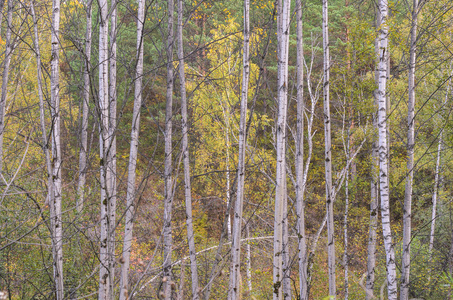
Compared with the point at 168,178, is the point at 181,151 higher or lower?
higher

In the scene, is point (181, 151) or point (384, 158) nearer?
point (181, 151)

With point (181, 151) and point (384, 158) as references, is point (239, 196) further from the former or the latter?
point (384, 158)

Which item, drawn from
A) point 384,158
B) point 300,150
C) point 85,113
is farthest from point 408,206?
point 85,113

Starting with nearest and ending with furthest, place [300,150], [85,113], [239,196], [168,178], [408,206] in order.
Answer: [239,196], [168,178], [300,150], [408,206], [85,113]

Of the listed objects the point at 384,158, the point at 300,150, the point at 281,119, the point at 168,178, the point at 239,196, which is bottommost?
the point at 239,196

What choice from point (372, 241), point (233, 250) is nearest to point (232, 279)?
point (233, 250)

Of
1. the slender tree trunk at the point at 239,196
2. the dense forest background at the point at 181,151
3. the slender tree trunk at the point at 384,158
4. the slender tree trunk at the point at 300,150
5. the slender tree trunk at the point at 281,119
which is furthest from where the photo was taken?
the slender tree trunk at the point at 384,158

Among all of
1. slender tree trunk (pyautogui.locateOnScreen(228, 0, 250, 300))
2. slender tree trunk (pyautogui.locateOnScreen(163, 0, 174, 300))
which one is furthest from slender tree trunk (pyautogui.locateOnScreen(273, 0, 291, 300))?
slender tree trunk (pyautogui.locateOnScreen(163, 0, 174, 300))

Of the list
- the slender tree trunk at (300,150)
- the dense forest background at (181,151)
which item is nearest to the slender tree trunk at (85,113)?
the dense forest background at (181,151)

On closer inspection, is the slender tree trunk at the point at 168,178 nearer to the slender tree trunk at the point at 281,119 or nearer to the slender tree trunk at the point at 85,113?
the slender tree trunk at the point at 85,113

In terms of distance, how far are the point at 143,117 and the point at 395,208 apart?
43.0ft

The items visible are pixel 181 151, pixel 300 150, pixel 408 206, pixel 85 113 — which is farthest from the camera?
pixel 85 113

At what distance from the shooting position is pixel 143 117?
57.3ft

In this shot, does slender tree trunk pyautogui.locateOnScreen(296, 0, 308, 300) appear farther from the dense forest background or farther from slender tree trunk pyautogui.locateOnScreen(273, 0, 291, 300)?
slender tree trunk pyautogui.locateOnScreen(273, 0, 291, 300)
